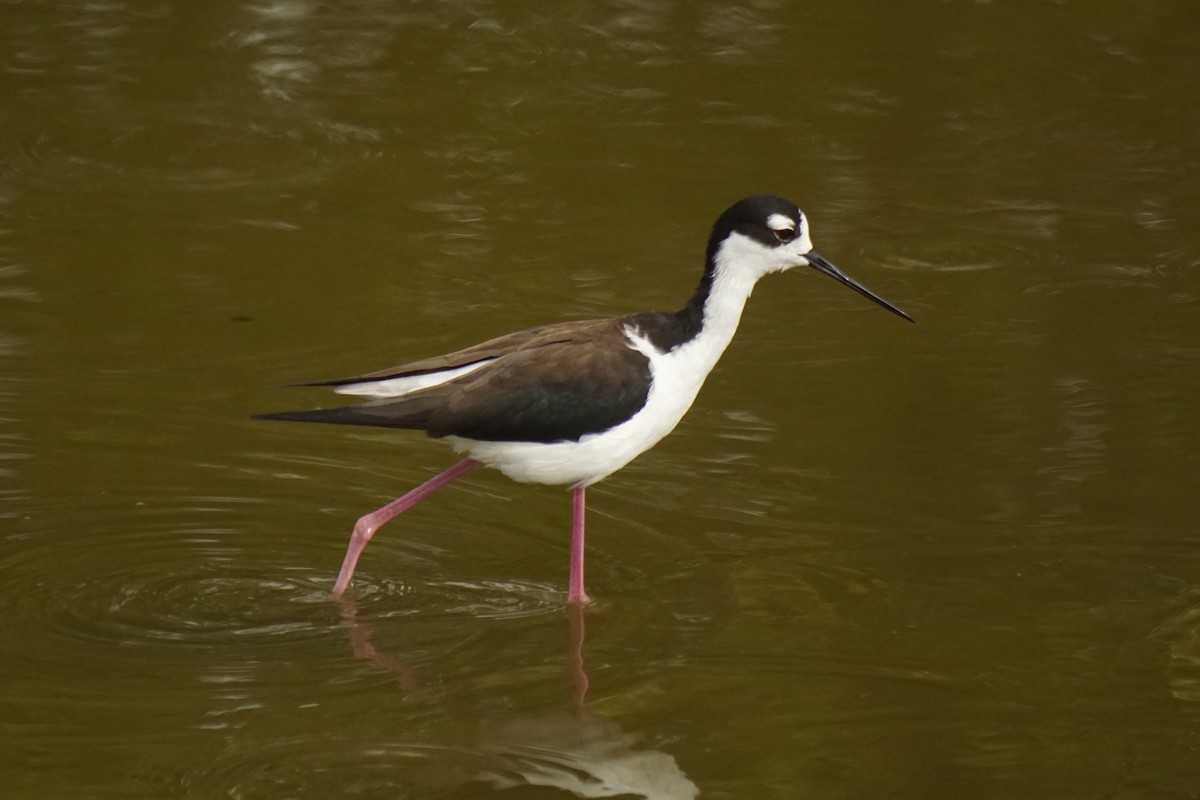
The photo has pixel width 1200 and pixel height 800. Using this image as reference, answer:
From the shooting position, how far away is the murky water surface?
16.8ft

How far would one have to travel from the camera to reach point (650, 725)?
517 centimetres

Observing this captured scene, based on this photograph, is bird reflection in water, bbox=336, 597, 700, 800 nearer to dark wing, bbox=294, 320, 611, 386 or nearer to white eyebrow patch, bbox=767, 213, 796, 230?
dark wing, bbox=294, 320, 611, 386

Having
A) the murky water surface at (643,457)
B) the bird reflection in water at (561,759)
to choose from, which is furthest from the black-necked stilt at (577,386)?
the bird reflection in water at (561,759)

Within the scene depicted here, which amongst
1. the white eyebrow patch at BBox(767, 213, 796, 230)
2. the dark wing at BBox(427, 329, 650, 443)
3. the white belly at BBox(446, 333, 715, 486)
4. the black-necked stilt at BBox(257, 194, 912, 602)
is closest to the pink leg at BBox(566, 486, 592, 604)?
the black-necked stilt at BBox(257, 194, 912, 602)

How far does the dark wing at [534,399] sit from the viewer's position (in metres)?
5.66

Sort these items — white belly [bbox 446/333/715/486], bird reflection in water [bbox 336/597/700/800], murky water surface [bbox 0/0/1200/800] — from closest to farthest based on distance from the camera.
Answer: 1. bird reflection in water [bbox 336/597/700/800]
2. murky water surface [bbox 0/0/1200/800]
3. white belly [bbox 446/333/715/486]

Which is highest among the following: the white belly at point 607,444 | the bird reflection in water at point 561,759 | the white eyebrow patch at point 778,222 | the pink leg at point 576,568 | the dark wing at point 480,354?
the white eyebrow patch at point 778,222

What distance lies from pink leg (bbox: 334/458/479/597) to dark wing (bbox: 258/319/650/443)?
31 centimetres

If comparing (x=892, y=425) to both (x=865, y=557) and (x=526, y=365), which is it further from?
(x=526, y=365)

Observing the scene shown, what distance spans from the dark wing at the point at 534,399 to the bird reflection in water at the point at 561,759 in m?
0.78

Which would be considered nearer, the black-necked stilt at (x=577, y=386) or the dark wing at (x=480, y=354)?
the black-necked stilt at (x=577, y=386)

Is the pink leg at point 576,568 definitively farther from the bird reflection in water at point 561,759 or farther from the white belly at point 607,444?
the bird reflection in water at point 561,759

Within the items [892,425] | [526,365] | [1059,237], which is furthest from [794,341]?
[526,365]

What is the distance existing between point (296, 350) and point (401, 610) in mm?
2111
